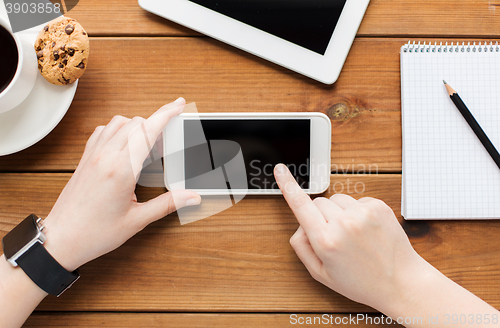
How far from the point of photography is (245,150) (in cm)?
55

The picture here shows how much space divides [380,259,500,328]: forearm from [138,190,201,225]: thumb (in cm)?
38

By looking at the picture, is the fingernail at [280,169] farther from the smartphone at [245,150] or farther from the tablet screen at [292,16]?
the tablet screen at [292,16]

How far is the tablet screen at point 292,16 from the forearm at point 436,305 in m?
0.43

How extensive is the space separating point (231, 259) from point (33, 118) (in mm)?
419

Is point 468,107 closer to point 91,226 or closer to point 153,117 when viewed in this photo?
point 153,117

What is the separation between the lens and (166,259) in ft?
1.86

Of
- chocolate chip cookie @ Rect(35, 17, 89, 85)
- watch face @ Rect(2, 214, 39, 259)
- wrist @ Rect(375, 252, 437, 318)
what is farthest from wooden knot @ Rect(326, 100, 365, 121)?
watch face @ Rect(2, 214, 39, 259)

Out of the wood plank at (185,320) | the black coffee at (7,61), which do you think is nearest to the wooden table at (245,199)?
the wood plank at (185,320)

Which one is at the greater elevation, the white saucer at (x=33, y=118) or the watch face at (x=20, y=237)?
the white saucer at (x=33, y=118)

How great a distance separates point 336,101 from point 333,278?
315 millimetres

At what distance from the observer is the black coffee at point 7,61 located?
18.6 inches

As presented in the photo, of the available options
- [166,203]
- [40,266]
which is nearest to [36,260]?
[40,266]

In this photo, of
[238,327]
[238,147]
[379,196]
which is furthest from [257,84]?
[238,327]

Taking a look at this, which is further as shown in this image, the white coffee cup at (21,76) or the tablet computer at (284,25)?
the tablet computer at (284,25)
